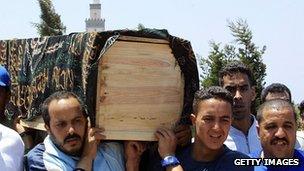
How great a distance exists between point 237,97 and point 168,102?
0.95 m

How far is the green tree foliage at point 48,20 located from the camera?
15.0 m

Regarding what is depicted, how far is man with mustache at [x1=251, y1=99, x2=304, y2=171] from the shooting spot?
3.28 m

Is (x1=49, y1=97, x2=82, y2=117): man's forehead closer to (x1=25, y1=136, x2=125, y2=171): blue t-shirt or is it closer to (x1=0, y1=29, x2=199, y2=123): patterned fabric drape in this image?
(x1=0, y1=29, x2=199, y2=123): patterned fabric drape

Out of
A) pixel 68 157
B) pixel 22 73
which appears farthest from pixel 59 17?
pixel 68 157

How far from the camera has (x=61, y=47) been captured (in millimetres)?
3781

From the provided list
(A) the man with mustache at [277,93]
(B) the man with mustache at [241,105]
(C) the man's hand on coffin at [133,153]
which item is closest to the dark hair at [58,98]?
(C) the man's hand on coffin at [133,153]

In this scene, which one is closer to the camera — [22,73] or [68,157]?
[68,157]

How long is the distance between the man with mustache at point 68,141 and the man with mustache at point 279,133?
0.99 meters

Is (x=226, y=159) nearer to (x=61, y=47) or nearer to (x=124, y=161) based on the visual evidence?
(x=124, y=161)

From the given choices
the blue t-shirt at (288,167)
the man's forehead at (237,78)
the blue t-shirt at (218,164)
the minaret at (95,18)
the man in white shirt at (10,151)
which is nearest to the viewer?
the blue t-shirt at (288,167)

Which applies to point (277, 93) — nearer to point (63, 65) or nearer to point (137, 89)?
point (137, 89)

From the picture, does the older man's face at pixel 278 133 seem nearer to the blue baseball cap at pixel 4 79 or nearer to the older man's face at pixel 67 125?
the older man's face at pixel 67 125

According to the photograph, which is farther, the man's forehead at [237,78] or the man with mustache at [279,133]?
the man's forehead at [237,78]

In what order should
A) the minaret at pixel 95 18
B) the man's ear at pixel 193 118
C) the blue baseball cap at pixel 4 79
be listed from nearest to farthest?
the man's ear at pixel 193 118
the blue baseball cap at pixel 4 79
the minaret at pixel 95 18
